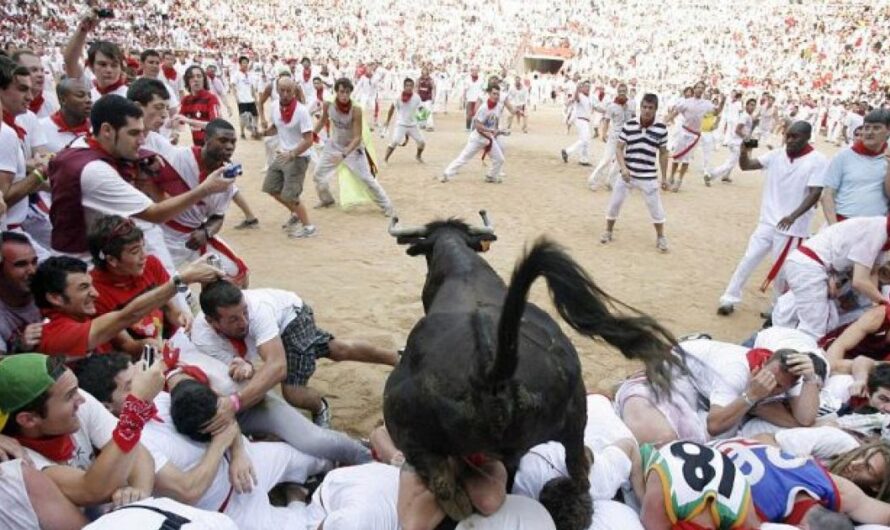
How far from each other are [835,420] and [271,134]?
26.0ft

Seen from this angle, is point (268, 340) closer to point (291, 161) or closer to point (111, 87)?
point (111, 87)

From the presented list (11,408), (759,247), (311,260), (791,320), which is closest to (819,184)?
(759,247)

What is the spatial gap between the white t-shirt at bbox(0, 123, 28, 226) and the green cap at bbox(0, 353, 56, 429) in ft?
6.75

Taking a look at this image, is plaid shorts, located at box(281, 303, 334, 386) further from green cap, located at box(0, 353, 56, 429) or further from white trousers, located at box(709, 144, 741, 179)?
white trousers, located at box(709, 144, 741, 179)

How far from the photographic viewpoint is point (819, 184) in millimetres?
5695

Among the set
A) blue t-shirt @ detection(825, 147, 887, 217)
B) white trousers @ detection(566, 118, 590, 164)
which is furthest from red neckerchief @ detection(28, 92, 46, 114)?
white trousers @ detection(566, 118, 590, 164)

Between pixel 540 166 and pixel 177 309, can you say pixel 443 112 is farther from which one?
pixel 177 309

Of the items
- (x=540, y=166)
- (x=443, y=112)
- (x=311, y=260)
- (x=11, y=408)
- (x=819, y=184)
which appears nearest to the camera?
(x=11, y=408)

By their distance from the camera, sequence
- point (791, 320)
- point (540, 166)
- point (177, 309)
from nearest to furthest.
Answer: point (177, 309), point (791, 320), point (540, 166)

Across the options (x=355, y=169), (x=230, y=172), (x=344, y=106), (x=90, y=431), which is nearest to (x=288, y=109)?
(x=344, y=106)

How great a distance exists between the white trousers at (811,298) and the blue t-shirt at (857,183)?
3.75ft

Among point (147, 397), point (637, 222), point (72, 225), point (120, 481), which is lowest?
point (637, 222)

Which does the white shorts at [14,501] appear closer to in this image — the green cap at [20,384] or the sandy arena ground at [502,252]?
the green cap at [20,384]

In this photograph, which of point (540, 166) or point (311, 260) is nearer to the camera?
point (311, 260)
